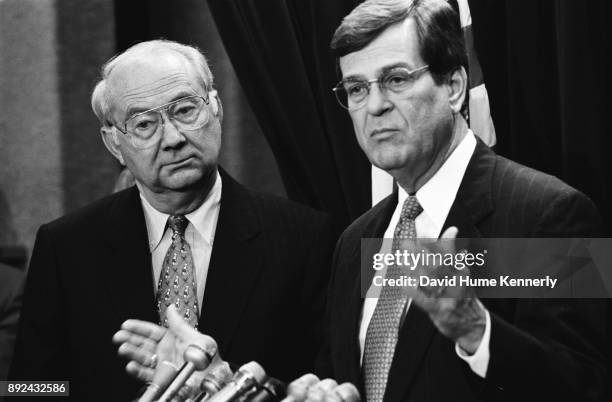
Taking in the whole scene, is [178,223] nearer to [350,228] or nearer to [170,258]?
[170,258]

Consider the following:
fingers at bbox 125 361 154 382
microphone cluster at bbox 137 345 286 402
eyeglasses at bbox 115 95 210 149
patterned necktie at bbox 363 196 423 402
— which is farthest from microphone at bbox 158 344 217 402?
eyeglasses at bbox 115 95 210 149

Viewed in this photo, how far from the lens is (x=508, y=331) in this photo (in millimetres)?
1957

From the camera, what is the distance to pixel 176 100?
2.85 m

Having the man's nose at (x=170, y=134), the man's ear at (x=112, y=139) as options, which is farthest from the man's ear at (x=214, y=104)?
the man's ear at (x=112, y=139)

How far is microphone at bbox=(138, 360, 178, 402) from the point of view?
6.06ft

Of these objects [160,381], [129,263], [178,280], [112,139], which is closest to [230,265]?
[178,280]

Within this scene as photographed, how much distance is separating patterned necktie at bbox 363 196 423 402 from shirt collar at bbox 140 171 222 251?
68cm

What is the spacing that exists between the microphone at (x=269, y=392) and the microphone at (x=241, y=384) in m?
0.02

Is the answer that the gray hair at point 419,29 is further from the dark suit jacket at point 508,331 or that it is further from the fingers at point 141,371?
the fingers at point 141,371

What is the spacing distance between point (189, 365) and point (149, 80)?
1262mm

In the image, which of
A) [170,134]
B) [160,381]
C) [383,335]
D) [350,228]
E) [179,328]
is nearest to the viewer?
[160,381]

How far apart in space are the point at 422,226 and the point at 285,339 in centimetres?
57

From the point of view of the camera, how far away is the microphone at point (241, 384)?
5.65ft

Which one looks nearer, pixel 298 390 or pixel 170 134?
pixel 298 390
